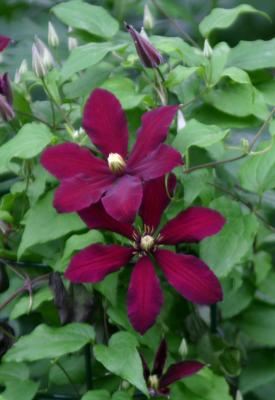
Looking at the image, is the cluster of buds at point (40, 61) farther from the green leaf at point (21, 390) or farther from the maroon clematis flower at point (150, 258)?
the green leaf at point (21, 390)

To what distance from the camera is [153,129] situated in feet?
3.49

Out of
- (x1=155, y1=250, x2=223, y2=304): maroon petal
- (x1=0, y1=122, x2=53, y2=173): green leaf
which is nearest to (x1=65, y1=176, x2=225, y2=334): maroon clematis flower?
(x1=155, y1=250, x2=223, y2=304): maroon petal

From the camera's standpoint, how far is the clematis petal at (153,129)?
1.06 meters

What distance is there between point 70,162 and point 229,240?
0.20 m

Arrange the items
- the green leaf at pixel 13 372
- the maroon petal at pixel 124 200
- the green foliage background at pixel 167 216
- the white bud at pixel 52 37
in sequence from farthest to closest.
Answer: the white bud at pixel 52 37, the green leaf at pixel 13 372, the green foliage background at pixel 167 216, the maroon petal at pixel 124 200

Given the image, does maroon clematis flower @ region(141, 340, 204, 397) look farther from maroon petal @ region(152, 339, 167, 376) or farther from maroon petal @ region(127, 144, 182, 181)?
maroon petal @ region(127, 144, 182, 181)

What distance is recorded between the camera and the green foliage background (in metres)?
1.11

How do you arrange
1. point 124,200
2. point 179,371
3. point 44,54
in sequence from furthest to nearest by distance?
point 44,54 → point 179,371 → point 124,200

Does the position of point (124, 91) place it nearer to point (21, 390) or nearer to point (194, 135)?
point (194, 135)

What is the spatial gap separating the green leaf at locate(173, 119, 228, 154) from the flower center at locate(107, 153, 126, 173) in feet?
0.21

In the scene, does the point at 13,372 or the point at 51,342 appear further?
the point at 13,372

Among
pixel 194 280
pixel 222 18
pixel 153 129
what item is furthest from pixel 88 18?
pixel 194 280

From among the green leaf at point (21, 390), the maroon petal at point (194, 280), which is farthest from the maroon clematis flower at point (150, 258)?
the green leaf at point (21, 390)

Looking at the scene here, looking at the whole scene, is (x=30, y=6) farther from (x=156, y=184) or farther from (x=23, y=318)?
(x=156, y=184)
